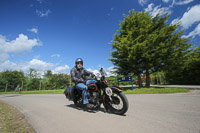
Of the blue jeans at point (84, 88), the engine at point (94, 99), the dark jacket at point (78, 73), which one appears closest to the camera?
the engine at point (94, 99)

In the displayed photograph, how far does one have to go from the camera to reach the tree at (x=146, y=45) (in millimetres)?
10641

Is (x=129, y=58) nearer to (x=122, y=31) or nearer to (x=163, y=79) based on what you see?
(x=122, y=31)

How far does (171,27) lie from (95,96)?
42.8 feet

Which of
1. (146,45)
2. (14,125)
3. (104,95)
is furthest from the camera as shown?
(146,45)

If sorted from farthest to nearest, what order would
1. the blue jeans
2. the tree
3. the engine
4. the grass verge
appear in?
the tree
the blue jeans
the engine
the grass verge

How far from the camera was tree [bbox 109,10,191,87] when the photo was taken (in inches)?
419

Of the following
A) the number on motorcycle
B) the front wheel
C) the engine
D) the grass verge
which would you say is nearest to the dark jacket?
the engine

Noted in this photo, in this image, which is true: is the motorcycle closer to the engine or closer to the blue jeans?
the engine

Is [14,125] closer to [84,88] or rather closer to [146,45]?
[84,88]

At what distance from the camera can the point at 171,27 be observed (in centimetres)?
1179

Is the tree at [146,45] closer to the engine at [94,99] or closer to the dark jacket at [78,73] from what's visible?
the dark jacket at [78,73]

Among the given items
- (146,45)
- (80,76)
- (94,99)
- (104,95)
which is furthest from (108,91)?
(146,45)

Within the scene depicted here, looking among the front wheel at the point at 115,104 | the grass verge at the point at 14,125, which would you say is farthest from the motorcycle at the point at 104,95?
the grass verge at the point at 14,125

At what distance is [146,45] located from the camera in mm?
10914
